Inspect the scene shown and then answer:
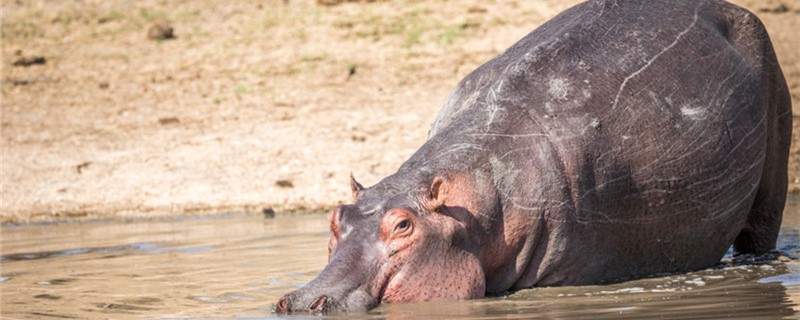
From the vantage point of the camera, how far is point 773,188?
7199mm

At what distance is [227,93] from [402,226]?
350 inches

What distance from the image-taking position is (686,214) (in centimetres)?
637

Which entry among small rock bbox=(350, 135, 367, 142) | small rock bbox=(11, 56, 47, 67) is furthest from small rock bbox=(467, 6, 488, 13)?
small rock bbox=(11, 56, 47, 67)

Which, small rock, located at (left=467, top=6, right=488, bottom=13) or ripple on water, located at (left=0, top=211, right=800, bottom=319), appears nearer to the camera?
ripple on water, located at (left=0, top=211, right=800, bottom=319)

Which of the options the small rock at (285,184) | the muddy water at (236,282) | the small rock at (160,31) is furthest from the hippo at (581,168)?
the small rock at (160,31)

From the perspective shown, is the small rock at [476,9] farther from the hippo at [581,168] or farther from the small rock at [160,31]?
the hippo at [581,168]

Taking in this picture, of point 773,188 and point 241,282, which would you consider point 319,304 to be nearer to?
point 241,282

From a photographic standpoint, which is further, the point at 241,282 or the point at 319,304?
the point at 241,282

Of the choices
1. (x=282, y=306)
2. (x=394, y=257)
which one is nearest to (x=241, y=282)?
(x=282, y=306)

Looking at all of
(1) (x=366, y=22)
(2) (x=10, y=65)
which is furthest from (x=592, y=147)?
(2) (x=10, y=65)

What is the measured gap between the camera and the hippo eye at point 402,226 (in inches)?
214

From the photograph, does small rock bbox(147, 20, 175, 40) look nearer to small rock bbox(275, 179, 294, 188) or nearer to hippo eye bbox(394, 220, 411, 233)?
small rock bbox(275, 179, 294, 188)

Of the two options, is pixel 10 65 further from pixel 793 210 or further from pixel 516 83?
pixel 516 83

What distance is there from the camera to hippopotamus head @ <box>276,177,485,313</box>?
533 centimetres
